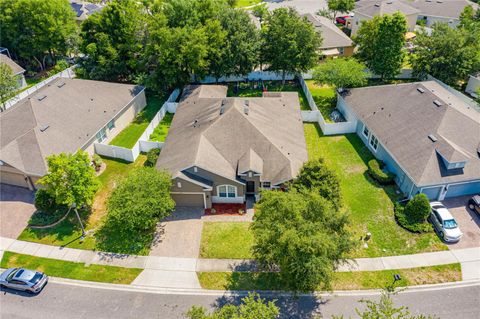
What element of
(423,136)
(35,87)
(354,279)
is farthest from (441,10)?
(35,87)

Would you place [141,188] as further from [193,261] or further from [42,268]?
[42,268]

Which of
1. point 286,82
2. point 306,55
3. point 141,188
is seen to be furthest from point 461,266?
point 286,82

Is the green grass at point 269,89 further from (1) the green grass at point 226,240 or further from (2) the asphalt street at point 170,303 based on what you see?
(2) the asphalt street at point 170,303

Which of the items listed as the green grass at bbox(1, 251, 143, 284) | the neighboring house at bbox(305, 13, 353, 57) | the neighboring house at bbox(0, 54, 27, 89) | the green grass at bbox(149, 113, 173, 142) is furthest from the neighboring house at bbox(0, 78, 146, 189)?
the neighboring house at bbox(305, 13, 353, 57)

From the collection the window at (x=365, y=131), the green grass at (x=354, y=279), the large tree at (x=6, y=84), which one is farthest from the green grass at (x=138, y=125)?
the window at (x=365, y=131)

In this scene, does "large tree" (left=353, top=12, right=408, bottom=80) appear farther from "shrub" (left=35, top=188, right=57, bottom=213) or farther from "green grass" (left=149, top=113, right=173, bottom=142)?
"shrub" (left=35, top=188, right=57, bottom=213)

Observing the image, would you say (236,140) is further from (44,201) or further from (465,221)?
(465,221)
